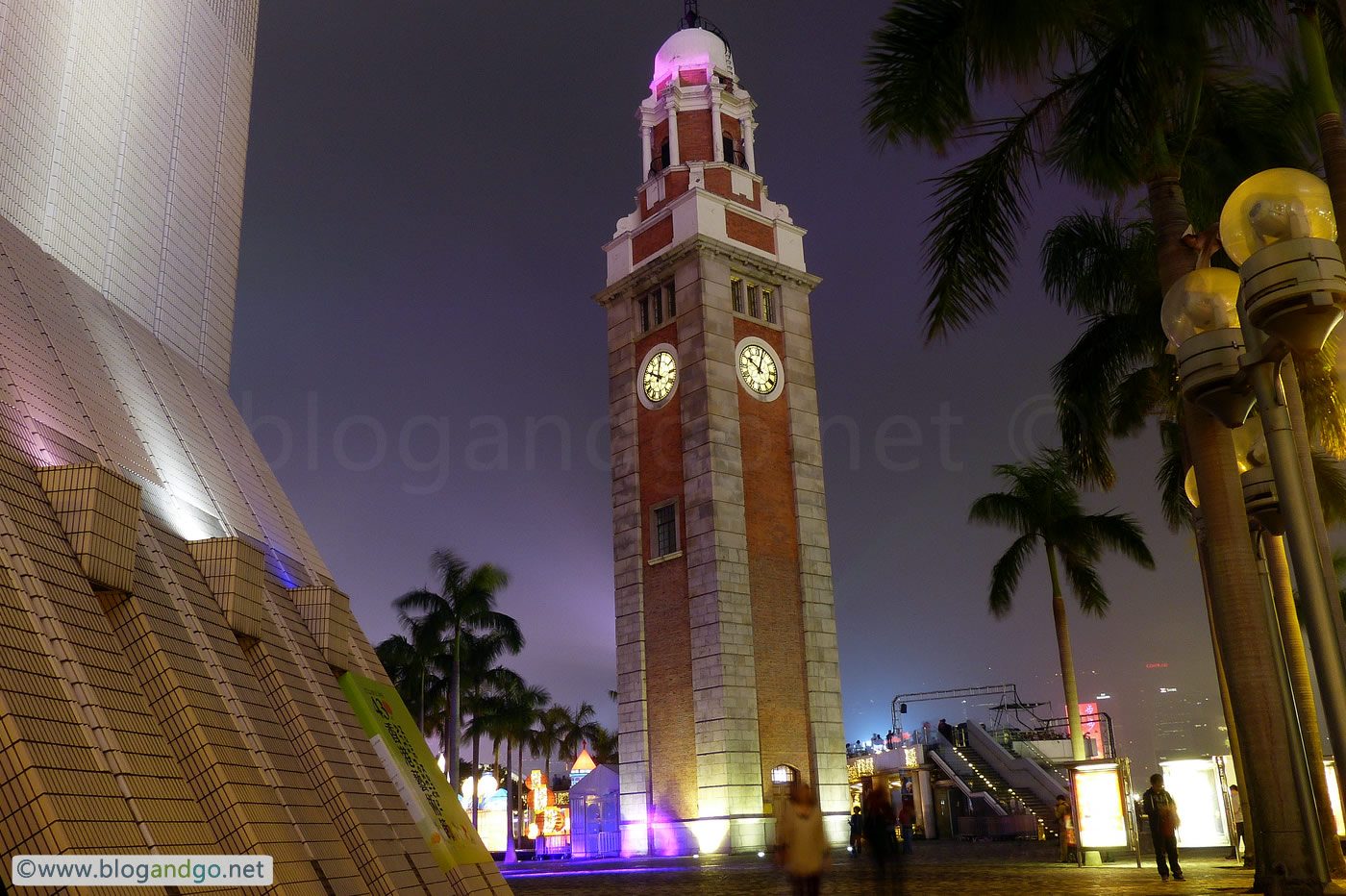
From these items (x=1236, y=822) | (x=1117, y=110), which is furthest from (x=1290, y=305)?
(x=1236, y=822)

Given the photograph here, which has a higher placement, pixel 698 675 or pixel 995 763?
pixel 698 675

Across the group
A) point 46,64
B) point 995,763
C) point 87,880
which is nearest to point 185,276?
point 46,64

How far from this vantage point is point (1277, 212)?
281 inches

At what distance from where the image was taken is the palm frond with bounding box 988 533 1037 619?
29766mm

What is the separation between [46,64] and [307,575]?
20.8ft

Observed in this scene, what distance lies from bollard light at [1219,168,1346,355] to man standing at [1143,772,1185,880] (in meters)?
11.7

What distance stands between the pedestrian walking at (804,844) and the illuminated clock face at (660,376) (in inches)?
948

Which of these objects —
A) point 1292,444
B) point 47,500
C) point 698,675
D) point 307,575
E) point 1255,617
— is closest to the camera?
point 1292,444

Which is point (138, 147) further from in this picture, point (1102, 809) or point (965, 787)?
point (965, 787)

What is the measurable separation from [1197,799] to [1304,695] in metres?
3.11

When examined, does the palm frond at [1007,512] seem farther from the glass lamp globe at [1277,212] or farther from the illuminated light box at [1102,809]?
the glass lamp globe at [1277,212]

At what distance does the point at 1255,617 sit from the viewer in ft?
34.1

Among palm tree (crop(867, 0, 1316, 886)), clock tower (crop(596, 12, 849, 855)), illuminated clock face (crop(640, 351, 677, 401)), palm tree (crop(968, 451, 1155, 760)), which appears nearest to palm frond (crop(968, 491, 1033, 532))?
palm tree (crop(968, 451, 1155, 760))

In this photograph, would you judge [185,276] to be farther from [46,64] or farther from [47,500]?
[47,500]
